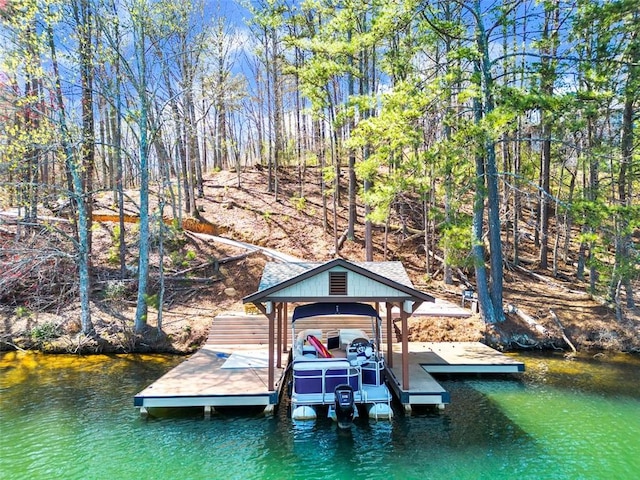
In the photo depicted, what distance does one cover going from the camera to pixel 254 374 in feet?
34.4

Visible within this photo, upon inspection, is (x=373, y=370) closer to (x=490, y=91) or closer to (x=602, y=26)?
(x=490, y=91)

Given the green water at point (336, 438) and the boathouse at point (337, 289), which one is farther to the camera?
the boathouse at point (337, 289)

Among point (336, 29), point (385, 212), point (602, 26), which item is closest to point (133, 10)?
point (336, 29)

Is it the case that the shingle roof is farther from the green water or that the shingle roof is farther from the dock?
the green water

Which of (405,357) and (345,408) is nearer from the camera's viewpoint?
(345,408)

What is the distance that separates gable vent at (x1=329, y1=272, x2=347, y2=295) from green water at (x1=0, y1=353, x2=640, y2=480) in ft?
8.83

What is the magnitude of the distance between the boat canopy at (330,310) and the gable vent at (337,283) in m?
0.87

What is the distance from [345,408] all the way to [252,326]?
6.77 m

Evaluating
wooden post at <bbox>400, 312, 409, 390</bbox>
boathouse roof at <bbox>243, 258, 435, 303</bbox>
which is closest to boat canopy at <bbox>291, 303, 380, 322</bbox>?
boathouse roof at <bbox>243, 258, 435, 303</bbox>

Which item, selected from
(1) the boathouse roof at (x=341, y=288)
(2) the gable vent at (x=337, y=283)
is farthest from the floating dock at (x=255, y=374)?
(2) the gable vent at (x=337, y=283)

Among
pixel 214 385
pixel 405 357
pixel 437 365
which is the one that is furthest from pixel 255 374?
pixel 437 365

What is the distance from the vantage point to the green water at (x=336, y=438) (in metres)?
6.96

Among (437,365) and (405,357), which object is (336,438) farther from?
(437,365)

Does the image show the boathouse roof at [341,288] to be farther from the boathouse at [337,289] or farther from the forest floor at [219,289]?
the forest floor at [219,289]
